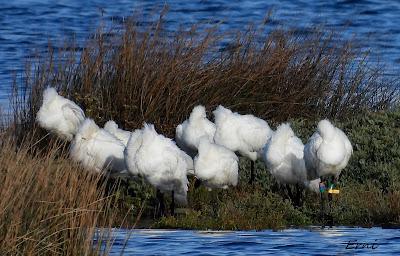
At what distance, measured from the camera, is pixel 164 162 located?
1224 centimetres

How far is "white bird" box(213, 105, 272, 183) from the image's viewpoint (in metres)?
13.6

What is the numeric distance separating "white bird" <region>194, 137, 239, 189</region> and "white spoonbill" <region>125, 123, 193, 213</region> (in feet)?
0.67

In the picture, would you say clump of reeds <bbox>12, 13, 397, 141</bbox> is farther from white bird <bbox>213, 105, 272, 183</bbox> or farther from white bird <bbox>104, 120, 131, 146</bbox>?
white bird <bbox>213, 105, 272, 183</bbox>

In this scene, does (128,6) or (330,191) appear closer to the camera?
(330,191)

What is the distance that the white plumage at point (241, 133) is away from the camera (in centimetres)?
1361

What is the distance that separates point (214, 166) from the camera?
12484 mm

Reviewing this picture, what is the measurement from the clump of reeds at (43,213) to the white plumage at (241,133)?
453 cm

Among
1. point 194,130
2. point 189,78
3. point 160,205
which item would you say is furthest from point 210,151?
point 189,78

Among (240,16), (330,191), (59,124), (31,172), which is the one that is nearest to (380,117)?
(330,191)

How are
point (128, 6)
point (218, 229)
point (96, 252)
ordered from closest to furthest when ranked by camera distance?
point (96, 252) → point (218, 229) → point (128, 6)

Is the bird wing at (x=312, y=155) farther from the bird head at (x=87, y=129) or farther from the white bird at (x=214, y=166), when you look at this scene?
the bird head at (x=87, y=129)

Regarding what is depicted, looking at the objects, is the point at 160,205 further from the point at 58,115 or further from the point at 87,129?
the point at 58,115

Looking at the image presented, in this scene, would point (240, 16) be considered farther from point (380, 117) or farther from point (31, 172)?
point (31, 172)

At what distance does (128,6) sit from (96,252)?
26.2 meters
